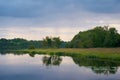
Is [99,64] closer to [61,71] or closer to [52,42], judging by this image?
[61,71]

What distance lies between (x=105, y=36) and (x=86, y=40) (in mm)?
11800

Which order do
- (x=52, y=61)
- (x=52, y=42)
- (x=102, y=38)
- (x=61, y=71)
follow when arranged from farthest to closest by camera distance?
(x=52, y=42) < (x=102, y=38) < (x=52, y=61) < (x=61, y=71)

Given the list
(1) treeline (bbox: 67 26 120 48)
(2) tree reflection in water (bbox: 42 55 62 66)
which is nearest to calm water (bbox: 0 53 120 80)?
(2) tree reflection in water (bbox: 42 55 62 66)

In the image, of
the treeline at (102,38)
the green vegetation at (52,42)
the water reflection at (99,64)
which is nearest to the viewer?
the water reflection at (99,64)

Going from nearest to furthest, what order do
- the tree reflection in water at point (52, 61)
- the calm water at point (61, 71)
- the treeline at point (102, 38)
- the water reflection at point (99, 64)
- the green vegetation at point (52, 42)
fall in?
the calm water at point (61, 71) < the water reflection at point (99, 64) < the tree reflection in water at point (52, 61) < the treeline at point (102, 38) < the green vegetation at point (52, 42)

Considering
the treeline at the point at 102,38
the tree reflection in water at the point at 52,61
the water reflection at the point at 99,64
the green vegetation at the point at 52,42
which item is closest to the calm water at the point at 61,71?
the water reflection at the point at 99,64

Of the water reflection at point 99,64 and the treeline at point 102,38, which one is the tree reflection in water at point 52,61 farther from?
the treeline at point 102,38

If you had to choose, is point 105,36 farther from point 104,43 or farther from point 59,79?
point 59,79

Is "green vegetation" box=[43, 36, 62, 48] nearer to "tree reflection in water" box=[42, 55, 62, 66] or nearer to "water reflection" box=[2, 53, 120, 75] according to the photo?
"tree reflection in water" box=[42, 55, 62, 66]

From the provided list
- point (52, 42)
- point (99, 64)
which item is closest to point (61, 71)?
point (99, 64)

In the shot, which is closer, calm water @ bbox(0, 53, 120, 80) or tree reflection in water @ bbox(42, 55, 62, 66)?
calm water @ bbox(0, 53, 120, 80)

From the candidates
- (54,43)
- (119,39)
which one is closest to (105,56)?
(119,39)

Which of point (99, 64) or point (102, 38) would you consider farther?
point (102, 38)

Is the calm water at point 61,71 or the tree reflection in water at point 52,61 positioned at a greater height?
the tree reflection in water at point 52,61
